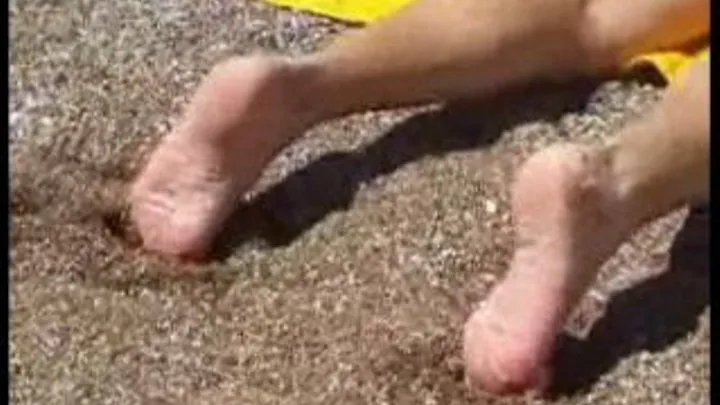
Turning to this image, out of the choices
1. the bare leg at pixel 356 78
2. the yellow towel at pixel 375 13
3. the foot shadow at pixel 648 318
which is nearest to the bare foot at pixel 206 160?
the bare leg at pixel 356 78

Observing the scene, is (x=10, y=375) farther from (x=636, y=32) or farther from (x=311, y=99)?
(x=636, y=32)

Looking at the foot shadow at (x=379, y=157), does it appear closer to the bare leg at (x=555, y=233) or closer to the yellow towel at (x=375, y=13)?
the yellow towel at (x=375, y=13)

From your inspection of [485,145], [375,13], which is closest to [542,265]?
[485,145]

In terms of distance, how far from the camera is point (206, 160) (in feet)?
5.82

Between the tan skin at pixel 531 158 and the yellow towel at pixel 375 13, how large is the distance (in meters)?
0.01

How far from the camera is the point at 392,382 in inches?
64.8

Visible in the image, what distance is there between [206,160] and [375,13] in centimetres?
33

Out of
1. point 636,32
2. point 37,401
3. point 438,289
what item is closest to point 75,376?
point 37,401

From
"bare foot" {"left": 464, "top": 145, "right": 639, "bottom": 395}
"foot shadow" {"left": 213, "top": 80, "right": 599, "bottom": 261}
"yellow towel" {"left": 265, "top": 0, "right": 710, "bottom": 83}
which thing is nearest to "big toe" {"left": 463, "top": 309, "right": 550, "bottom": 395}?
"bare foot" {"left": 464, "top": 145, "right": 639, "bottom": 395}

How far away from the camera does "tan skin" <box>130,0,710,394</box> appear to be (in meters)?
1.62

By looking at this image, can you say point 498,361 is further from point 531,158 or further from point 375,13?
point 375,13

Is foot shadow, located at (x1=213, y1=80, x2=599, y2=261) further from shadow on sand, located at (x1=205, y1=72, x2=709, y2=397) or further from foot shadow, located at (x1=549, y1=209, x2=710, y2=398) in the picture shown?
foot shadow, located at (x1=549, y1=209, x2=710, y2=398)

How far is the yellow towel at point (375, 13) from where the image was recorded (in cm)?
193

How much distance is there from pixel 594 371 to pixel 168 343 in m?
0.32
